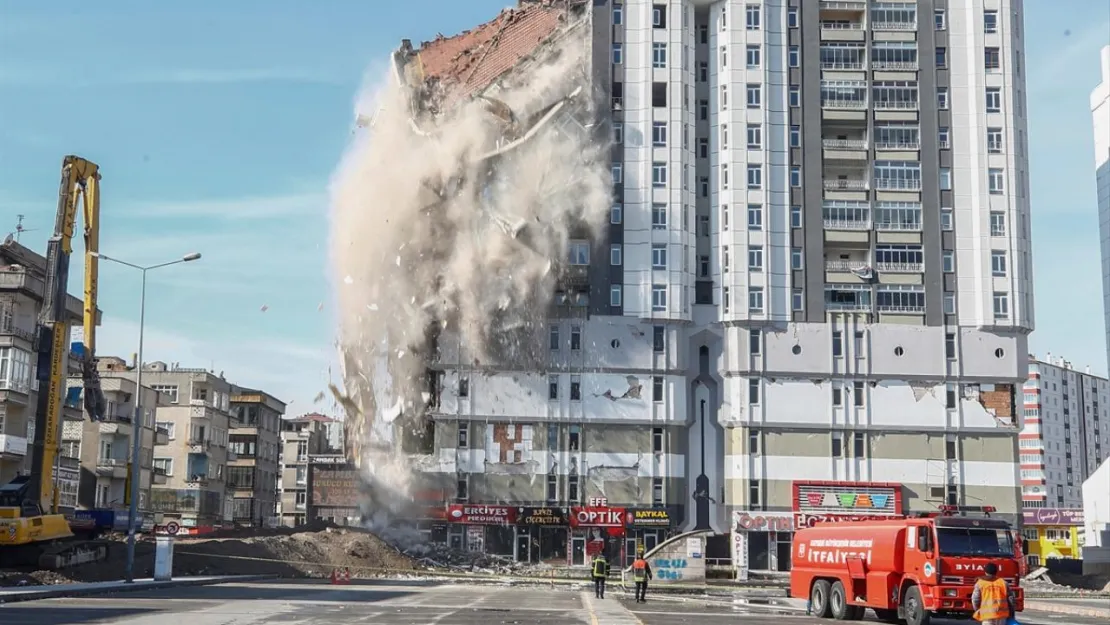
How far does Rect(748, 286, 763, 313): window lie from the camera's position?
83.5m

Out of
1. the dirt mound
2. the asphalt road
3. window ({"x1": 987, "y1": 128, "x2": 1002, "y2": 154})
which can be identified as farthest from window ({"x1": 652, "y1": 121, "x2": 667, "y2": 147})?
the asphalt road

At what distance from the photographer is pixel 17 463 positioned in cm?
6781

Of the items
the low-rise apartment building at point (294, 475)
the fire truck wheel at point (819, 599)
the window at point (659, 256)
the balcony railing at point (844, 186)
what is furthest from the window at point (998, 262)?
the low-rise apartment building at point (294, 475)

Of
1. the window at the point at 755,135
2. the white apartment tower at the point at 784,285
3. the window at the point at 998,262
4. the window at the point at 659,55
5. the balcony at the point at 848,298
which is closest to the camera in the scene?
the white apartment tower at the point at 784,285

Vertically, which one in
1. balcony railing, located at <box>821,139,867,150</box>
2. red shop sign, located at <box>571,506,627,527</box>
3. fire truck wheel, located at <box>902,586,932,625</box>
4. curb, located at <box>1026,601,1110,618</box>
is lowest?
curb, located at <box>1026,601,1110,618</box>

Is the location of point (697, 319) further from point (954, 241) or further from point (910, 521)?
point (910, 521)

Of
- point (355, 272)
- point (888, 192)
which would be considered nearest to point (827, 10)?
point (888, 192)

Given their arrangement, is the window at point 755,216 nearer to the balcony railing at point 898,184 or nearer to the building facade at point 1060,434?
the balcony railing at point 898,184

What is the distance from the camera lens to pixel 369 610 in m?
32.8

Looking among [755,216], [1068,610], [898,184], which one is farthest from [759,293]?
[1068,610]

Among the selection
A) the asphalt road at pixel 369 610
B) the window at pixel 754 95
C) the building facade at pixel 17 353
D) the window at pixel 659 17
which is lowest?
the asphalt road at pixel 369 610

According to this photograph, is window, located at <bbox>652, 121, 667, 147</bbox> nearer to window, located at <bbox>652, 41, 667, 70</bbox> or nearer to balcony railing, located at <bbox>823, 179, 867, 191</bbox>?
window, located at <bbox>652, 41, 667, 70</bbox>

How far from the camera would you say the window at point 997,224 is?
85125mm

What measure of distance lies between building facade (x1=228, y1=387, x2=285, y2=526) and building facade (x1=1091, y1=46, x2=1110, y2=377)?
292 feet
